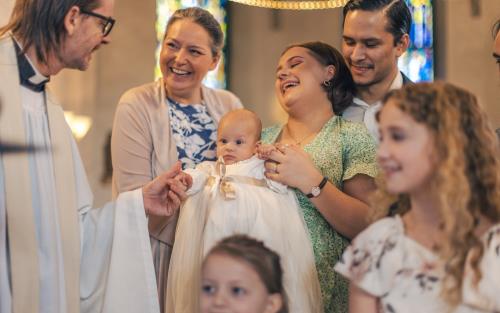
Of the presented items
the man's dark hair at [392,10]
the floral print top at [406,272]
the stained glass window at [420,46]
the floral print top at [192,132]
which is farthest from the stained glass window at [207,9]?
the floral print top at [406,272]

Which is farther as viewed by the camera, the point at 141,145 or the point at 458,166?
the point at 141,145

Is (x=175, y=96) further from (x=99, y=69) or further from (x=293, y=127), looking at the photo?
(x=99, y=69)

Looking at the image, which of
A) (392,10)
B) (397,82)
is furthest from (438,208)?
(392,10)

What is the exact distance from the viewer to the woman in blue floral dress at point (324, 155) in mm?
3025

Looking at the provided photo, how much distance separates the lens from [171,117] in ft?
12.1

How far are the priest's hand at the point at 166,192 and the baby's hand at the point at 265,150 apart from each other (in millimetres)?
299

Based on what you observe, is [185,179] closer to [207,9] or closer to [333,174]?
[333,174]

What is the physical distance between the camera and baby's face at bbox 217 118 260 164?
3244 millimetres

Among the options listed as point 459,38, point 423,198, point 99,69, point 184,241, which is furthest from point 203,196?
point 459,38

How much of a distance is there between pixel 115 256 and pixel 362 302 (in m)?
1.14

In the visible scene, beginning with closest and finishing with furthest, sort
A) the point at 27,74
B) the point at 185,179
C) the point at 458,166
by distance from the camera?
1. the point at 458,166
2. the point at 27,74
3. the point at 185,179

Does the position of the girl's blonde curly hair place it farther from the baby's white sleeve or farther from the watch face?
the baby's white sleeve

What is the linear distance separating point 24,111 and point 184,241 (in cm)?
81

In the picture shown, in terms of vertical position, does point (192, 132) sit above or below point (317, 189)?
above
